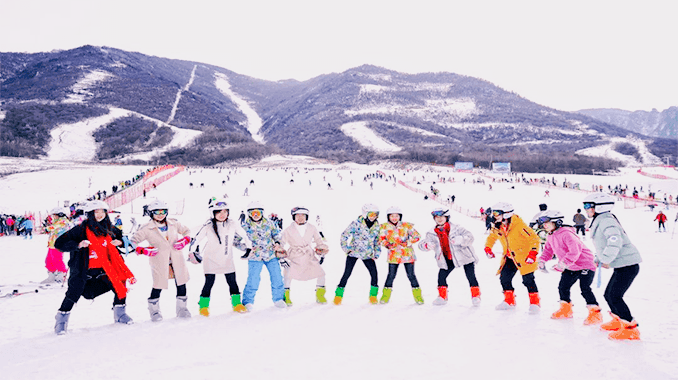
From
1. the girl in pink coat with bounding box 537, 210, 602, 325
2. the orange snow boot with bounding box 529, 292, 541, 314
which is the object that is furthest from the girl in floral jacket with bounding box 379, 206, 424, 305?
the girl in pink coat with bounding box 537, 210, 602, 325

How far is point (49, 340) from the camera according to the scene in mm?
→ 5535

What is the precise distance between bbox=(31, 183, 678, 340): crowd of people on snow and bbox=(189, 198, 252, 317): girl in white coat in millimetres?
14

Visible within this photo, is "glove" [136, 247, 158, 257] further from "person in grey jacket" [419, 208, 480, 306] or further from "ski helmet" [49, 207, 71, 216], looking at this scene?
"ski helmet" [49, 207, 71, 216]

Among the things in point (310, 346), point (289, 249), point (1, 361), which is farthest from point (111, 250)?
point (310, 346)

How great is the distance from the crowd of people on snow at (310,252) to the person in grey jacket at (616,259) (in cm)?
1

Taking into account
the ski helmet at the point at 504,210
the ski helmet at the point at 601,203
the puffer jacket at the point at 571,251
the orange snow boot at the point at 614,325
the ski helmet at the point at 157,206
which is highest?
the ski helmet at the point at 601,203

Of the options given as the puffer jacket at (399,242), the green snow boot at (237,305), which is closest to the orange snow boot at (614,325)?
the puffer jacket at (399,242)

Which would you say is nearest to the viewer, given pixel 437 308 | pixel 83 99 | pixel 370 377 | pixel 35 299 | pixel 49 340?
pixel 370 377

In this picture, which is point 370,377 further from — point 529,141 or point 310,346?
point 529,141

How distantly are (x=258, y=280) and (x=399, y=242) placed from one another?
2130 millimetres

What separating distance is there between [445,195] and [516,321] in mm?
36512

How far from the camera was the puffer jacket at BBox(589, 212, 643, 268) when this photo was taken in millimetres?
5316

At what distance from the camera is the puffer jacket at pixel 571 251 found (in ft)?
19.9

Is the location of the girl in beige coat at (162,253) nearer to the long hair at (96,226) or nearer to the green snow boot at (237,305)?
the long hair at (96,226)
